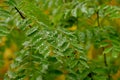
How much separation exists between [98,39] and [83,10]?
0.56ft

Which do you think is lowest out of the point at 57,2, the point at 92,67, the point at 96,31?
the point at 92,67

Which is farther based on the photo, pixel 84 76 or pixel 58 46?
pixel 84 76

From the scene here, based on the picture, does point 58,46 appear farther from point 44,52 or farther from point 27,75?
point 27,75

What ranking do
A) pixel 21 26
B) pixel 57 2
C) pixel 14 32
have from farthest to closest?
pixel 14 32
pixel 57 2
pixel 21 26

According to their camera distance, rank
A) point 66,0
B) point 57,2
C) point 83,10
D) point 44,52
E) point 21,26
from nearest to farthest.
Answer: point 44,52 < point 21,26 < point 83,10 < point 57,2 < point 66,0

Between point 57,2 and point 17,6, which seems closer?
point 17,6

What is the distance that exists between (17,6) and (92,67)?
0.45m

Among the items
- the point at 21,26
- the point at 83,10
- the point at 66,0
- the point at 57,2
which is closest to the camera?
the point at 21,26

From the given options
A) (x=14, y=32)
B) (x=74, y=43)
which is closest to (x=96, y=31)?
(x=74, y=43)

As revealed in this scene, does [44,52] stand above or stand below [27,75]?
above

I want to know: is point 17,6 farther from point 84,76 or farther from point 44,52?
point 84,76

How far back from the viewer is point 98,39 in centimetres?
171

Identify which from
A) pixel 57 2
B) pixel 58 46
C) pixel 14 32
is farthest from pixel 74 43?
pixel 14 32

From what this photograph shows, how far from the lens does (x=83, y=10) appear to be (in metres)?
1.64
